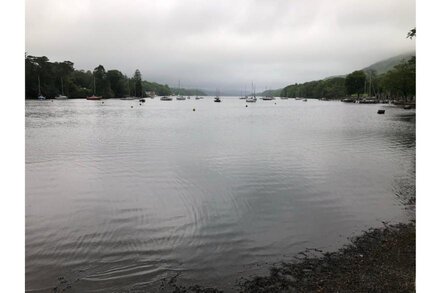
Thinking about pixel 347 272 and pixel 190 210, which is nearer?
pixel 347 272

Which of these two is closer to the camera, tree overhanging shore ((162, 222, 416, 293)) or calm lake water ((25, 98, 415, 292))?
tree overhanging shore ((162, 222, 416, 293))

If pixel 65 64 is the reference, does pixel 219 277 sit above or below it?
below

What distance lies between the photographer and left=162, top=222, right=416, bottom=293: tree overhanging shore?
8031 millimetres

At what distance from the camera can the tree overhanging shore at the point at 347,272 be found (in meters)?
8.03

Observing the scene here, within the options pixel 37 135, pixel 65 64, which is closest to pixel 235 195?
pixel 37 135

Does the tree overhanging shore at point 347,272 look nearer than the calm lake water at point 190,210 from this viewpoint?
Yes

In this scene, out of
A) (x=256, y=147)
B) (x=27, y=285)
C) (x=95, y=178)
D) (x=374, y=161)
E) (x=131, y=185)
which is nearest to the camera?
(x=27, y=285)

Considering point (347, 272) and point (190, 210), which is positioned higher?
point (190, 210)

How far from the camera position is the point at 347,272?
879cm

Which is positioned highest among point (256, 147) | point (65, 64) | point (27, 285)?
point (65, 64)

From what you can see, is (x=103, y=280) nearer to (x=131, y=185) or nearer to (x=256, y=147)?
(x=131, y=185)

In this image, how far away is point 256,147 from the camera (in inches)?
1286
